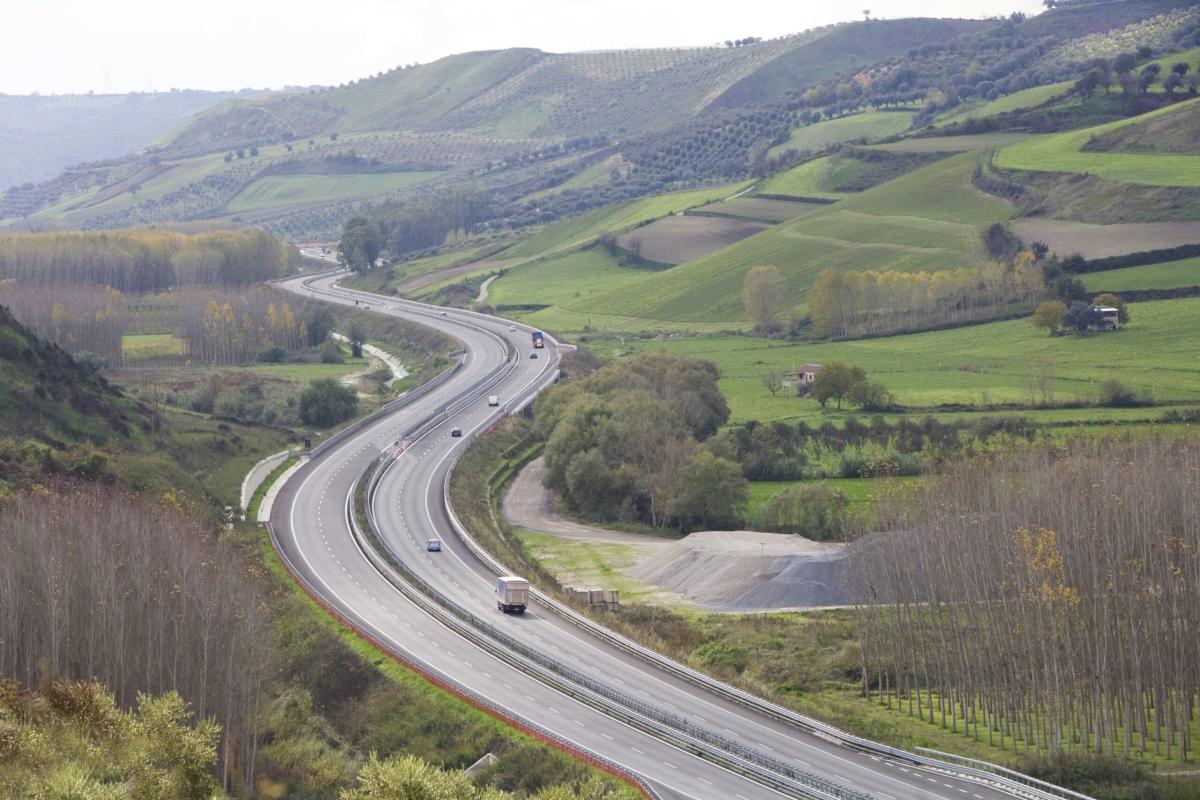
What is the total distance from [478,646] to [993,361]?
9187 centimetres

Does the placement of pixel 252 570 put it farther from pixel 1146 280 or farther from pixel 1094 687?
pixel 1146 280

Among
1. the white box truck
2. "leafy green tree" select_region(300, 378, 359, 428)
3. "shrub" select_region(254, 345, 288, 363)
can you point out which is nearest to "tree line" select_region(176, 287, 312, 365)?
"shrub" select_region(254, 345, 288, 363)

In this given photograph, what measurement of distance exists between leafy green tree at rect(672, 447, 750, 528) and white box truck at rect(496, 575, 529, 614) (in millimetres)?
29857

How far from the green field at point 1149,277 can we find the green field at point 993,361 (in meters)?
4.55

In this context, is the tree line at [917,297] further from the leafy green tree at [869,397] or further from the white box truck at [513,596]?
the white box truck at [513,596]

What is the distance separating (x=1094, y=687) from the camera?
61.5 metres

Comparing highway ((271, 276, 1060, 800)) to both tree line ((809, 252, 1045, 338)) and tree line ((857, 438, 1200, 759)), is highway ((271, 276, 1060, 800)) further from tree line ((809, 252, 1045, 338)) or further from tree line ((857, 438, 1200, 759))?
tree line ((809, 252, 1045, 338))

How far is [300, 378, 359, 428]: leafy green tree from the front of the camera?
13588cm

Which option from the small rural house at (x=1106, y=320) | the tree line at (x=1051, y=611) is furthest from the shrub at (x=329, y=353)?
the tree line at (x=1051, y=611)

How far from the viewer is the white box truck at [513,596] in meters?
80.2

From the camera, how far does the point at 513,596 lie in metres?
80.2

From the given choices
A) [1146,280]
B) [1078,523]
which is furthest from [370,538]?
[1146,280]

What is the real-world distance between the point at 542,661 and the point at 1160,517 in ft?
88.6

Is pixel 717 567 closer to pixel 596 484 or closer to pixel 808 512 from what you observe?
pixel 808 512
